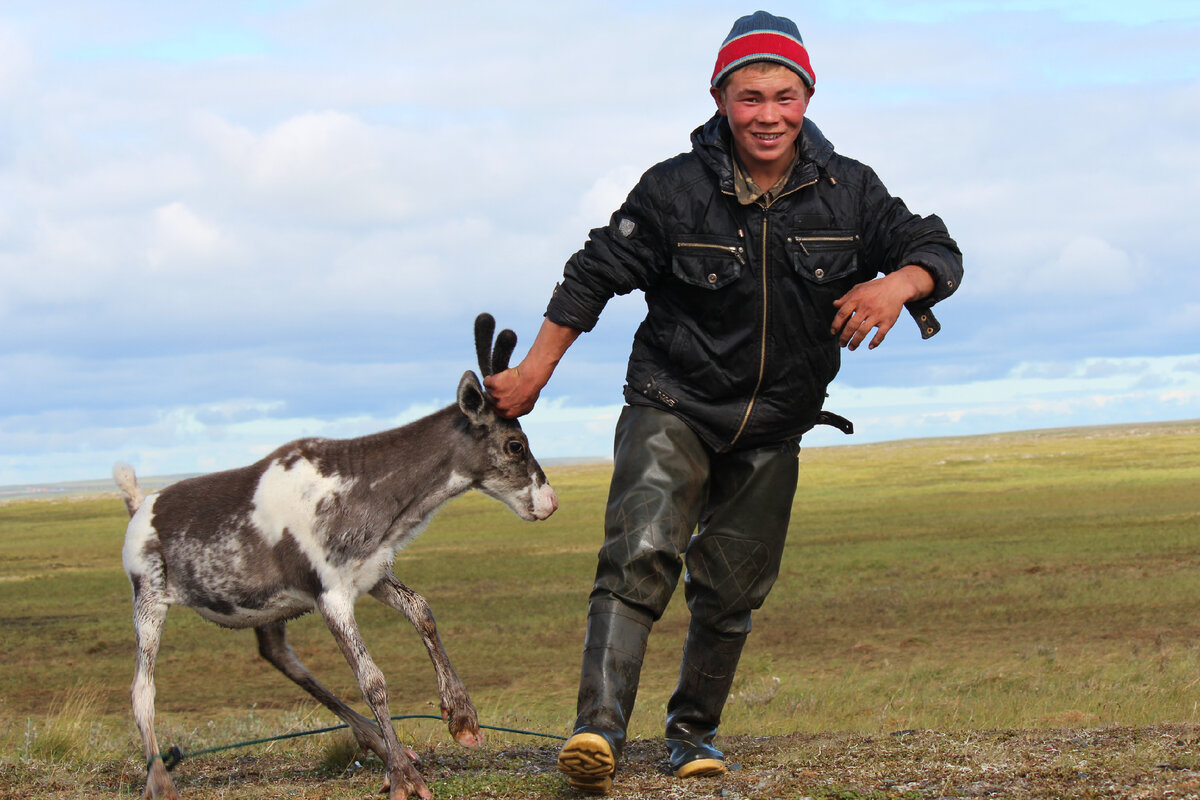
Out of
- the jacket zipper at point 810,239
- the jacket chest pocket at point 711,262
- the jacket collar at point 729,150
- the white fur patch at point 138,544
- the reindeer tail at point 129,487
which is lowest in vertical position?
the white fur patch at point 138,544

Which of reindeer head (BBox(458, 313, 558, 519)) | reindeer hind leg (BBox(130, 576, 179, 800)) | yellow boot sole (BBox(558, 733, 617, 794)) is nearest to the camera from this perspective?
yellow boot sole (BBox(558, 733, 617, 794))

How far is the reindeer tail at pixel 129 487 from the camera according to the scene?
734 cm

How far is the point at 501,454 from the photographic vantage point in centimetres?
654

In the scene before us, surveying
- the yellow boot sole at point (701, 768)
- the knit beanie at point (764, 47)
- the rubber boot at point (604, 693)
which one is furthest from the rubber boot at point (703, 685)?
the knit beanie at point (764, 47)

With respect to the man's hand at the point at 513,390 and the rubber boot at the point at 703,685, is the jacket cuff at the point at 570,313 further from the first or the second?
the rubber boot at the point at 703,685

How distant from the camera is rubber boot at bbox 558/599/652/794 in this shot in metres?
4.89

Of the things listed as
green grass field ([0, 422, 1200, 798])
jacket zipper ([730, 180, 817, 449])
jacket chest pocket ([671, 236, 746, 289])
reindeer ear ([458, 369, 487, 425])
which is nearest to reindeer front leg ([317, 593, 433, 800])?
green grass field ([0, 422, 1200, 798])

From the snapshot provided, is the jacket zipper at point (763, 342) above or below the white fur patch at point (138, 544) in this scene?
above

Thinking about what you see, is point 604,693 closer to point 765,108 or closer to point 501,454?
point 501,454

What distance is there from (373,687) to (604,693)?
1399 millimetres

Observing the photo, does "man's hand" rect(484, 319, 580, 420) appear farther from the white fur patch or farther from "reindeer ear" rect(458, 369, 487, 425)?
the white fur patch

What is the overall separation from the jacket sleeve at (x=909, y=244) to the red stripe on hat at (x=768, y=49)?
0.71 meters

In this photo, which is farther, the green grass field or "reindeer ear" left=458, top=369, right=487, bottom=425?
the green grass field

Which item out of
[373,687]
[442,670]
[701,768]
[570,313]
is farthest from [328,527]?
[701,768]
